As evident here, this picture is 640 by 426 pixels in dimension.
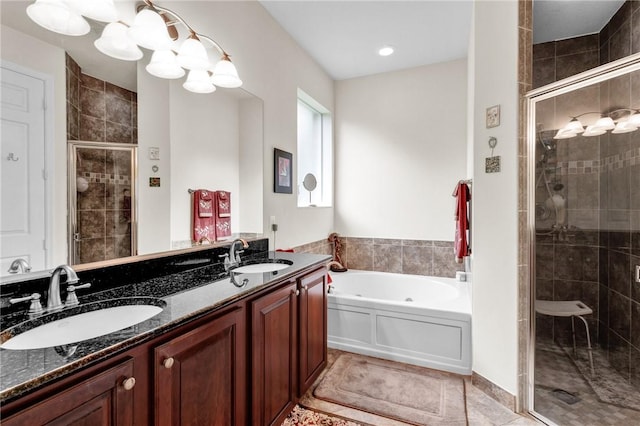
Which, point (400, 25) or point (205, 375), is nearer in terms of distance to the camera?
point (205, 375)

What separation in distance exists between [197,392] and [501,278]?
5.99 feet

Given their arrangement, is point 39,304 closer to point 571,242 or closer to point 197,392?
point 197,392

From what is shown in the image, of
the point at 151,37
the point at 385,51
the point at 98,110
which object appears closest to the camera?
the point at 98,110

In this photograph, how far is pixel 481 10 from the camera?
2105 millimetres

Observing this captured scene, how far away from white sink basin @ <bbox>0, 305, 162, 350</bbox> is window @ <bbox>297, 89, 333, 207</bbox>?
2.51m

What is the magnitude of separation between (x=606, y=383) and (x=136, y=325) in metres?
2.28

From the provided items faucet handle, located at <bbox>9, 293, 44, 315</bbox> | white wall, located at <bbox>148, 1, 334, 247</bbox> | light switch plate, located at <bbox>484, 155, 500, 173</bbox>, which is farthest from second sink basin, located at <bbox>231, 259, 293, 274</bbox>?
light switch plate, located at <bbox>484, 155, 500, 173</bbox>

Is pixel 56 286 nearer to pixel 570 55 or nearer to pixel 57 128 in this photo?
pixel 57 128

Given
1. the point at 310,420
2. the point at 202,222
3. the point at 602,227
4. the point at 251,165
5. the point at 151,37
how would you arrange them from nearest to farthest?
1. the point at 151,37
2. the point at 602,227
3. the point at 310,420
4. the point at 202,222
5. the point at 251,165

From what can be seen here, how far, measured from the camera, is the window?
3.58m

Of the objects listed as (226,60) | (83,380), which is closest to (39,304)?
(83,380)

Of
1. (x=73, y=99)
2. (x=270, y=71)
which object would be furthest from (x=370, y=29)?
(x=73, y=99)


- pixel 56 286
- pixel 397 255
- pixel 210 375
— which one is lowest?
pixel 210 375

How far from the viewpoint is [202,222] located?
1918 mm
